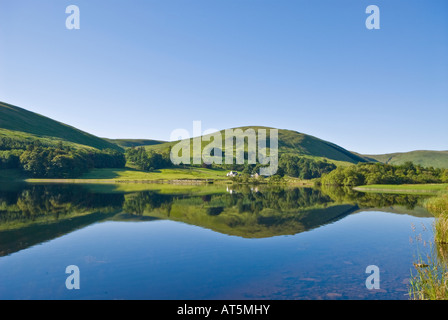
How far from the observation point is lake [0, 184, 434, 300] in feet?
51.7

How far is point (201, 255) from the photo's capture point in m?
22.9

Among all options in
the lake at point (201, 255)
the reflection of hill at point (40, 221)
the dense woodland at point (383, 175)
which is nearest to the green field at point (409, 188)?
the dense woodland at point (383, 175)

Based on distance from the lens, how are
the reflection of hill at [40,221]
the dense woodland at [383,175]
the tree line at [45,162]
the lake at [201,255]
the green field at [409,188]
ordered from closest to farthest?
the lake at [201,255]
the reflection of hill at [40,221]
the green field at [409,188]
the dense woodland at [383,175]
the tree line at [45,162]

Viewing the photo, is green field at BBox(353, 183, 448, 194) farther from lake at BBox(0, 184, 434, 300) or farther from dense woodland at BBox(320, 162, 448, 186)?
lake at BBox(0, 184, 434, 300)

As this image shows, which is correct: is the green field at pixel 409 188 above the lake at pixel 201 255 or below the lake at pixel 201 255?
below

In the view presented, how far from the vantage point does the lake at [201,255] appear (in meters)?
15.8

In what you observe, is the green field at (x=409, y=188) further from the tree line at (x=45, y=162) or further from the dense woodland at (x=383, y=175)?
the tree line at (x=45, y=162)

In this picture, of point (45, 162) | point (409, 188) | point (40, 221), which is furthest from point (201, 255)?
point (45, 162)

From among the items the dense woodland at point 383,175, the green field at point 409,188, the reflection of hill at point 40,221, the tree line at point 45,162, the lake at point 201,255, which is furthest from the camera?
the tree line at point 45,162

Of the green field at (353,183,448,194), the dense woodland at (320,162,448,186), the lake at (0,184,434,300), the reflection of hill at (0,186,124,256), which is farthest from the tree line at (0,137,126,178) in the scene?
the green field at (353,183,448,194)

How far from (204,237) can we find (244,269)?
1044cm
